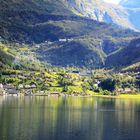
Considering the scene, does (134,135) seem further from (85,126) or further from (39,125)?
(39,125)

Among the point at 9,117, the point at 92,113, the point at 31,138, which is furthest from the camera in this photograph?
the point at 92,113

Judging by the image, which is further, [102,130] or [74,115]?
[74,115]

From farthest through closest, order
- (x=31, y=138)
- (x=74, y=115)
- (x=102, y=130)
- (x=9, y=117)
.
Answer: (x=74, y=115) → (x=9, y=117) → (x=102, y=130) → (x=31, y=138)

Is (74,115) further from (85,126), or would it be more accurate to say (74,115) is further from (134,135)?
(134,135)

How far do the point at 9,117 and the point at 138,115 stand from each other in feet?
169

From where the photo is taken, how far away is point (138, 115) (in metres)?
184

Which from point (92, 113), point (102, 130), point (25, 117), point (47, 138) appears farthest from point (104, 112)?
point (47, 138)

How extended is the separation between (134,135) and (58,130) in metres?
21.4

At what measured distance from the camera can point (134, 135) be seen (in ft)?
432

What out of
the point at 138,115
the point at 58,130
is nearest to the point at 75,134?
the point at 58,130

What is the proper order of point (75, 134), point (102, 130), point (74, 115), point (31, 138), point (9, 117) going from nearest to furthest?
point (31, 138)
point (75, 134)
point (102, 130)
point (9, 117)
point (74, 115)

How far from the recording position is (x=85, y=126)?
148m

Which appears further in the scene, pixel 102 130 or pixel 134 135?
pixel 102 130

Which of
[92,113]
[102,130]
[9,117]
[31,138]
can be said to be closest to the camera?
[31,138]
